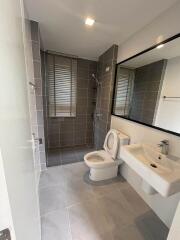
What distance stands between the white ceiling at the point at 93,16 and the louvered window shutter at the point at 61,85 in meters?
0.52

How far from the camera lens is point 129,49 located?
1.84 m

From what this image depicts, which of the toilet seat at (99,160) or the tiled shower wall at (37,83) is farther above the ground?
the tiled shower wall at (37,83)

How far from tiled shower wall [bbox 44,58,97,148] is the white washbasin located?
1886 millimetres

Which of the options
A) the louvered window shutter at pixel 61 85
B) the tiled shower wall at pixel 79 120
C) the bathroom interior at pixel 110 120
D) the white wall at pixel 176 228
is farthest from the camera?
the tiled shower wall at pixel 79 120

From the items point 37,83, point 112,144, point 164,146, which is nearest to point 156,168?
point 164,146

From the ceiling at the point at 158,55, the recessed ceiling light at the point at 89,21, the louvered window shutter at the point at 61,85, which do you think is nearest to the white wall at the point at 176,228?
the ceiling at the point at 158,55

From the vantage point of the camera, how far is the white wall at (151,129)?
121 centimetres

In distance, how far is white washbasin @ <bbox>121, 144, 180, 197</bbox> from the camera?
0.88 m

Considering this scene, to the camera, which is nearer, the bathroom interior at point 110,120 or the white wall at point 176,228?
the white wall at point 176,228

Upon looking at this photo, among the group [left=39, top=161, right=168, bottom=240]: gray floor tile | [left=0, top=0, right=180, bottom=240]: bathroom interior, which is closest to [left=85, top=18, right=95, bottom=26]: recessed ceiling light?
[left=0, top=0, right=180, bottom=240]: bathroom interior

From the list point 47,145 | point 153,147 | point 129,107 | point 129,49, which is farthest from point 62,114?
point 153,147

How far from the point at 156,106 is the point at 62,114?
2.10 meters

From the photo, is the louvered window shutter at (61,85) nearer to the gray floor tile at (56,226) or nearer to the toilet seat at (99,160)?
the toilet seat at (99,160)

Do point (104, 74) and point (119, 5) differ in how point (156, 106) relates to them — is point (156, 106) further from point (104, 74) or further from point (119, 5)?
point (104, 74)
